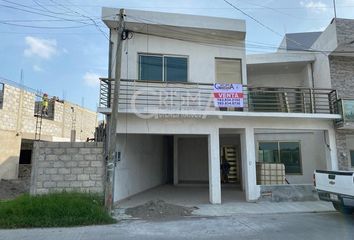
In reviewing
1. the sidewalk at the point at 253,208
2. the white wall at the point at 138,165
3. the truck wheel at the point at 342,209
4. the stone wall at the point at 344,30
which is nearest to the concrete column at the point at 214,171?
the sidewalk at the point at 253,208

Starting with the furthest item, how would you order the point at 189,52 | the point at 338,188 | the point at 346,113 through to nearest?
the point at 189,52, the point at 346,113, the point at 338,188

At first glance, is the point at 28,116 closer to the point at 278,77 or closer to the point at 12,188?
the point at 12,188

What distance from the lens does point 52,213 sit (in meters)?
8.00

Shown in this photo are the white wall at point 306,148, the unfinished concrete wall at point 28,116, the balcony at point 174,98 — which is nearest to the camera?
the balcony at point 174,98

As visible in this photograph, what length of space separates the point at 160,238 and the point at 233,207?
14.3 feet

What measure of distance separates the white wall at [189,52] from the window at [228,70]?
19cm

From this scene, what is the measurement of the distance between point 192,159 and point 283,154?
5.44m

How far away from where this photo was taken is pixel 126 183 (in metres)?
11.7

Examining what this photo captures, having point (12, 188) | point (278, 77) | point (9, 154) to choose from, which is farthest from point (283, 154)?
point (9, 154)

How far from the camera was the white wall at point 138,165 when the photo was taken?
36.3ft

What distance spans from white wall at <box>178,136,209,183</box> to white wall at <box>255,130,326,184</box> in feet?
13.3

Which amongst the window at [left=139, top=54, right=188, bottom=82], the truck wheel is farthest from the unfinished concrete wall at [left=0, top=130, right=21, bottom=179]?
the truck wheel

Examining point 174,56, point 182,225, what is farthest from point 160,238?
point 174,56

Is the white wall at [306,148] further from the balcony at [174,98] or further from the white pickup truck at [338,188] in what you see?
the white pickup truck at [338,188]
